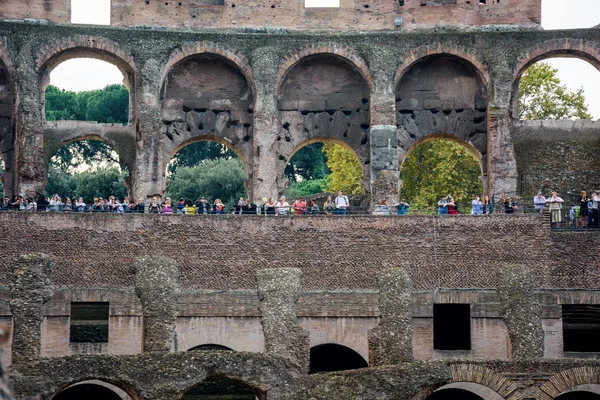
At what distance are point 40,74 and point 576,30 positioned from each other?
15.8 m

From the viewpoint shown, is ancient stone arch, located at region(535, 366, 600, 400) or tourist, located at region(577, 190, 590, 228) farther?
tourist, located at region(577, 190, 590, 228)

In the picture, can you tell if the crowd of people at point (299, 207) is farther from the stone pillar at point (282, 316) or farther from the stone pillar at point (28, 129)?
the stone pillar at point (282, 316)

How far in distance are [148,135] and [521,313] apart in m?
12.8

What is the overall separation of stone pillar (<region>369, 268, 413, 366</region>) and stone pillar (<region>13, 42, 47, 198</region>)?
11.8 m

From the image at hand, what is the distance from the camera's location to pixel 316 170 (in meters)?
60.9

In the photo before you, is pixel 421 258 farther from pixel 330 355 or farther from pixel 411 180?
pixel 411 180

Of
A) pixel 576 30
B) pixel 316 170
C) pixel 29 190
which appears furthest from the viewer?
pixel 316 170

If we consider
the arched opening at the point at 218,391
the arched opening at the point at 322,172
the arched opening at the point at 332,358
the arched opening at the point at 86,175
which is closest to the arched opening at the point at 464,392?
the arched opening at the point at 332,358

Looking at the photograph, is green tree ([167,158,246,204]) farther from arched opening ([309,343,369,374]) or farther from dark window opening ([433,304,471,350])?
arched opening ([309,343,369,374])

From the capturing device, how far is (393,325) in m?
24.4

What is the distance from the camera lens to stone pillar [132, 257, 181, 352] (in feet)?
78.2

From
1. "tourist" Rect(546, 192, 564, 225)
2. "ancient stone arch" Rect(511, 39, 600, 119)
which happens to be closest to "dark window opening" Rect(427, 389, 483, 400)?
"tourist" Rect(546, 192, 564, 225)

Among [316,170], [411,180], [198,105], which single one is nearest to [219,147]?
[316,170]

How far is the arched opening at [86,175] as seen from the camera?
5481cm
